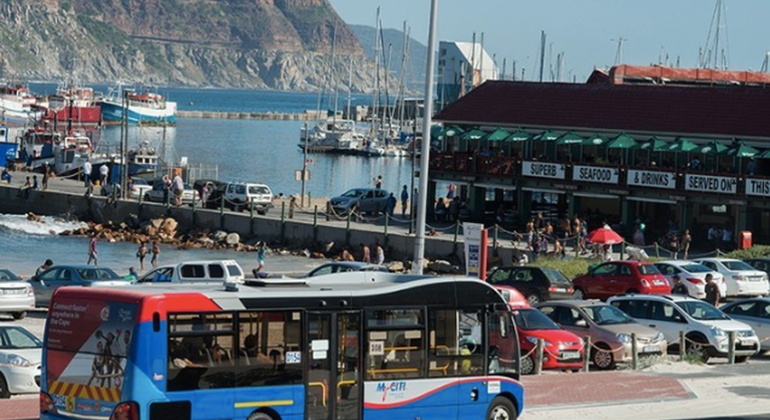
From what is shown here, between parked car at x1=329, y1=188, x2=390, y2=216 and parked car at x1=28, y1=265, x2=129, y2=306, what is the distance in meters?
27.9

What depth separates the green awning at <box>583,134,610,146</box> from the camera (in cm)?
5853

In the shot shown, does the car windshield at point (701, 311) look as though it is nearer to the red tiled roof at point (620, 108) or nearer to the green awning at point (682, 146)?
the red tiled roof at point (620, 108)

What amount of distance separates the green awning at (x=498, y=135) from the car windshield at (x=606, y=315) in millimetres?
30224

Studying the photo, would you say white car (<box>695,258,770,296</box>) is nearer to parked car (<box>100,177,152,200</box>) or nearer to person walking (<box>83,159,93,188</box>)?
parked car (<box>100,177,152,200</box>)

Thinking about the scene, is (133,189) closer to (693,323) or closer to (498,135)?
(498,135)

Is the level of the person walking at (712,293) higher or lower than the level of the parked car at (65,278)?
higher

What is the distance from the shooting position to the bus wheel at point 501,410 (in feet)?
71.2

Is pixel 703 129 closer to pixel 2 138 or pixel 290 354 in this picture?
pixel 290 354

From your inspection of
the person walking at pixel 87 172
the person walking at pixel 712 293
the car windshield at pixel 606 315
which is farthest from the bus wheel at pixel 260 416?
the person walking at pixel 87 172

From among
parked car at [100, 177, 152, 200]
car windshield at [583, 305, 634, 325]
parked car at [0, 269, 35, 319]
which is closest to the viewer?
car windshield at [583, 305, 634, 325]

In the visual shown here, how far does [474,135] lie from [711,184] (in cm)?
1177

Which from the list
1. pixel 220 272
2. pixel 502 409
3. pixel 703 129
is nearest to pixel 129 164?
pixel 703 129

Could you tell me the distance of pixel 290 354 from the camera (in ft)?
64.8

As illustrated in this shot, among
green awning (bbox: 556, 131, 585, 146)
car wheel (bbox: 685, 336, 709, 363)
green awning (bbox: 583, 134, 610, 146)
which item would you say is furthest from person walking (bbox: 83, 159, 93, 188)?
car wheel (bbox: 685, 336, 709, 363)
